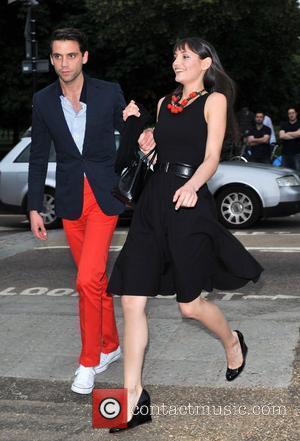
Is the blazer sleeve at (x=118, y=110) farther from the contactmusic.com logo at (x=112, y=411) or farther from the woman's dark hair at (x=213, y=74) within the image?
the contactmusic.com logo at (x=112, y=411)

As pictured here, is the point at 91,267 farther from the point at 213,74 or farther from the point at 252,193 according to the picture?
the point at 252,193

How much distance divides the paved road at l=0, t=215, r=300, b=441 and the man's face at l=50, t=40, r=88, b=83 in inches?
67.9

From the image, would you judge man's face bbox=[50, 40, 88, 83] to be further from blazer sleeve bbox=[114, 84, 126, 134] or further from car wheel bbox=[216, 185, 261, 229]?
car wheel bbox=[216, 185, 261, 229]

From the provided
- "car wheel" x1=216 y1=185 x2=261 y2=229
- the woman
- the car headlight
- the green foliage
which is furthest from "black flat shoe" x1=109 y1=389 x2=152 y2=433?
the green foliage

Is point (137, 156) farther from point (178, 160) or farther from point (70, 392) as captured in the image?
point (70, 392)

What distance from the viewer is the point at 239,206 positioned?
12.5 metres

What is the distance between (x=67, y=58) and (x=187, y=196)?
1181 millimetres

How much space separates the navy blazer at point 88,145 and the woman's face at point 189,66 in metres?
0.60

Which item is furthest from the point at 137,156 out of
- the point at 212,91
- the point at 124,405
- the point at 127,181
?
the point at 124,405

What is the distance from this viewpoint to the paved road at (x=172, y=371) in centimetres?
408

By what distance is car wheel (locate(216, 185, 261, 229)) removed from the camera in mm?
12430

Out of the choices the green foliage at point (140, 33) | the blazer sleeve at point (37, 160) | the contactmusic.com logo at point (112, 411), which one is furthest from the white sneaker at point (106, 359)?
the green foliage at point (140, 33)

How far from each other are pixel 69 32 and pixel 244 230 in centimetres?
798

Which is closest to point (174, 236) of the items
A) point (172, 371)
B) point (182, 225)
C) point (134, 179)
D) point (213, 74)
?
point (182, 225)
